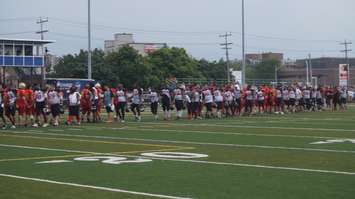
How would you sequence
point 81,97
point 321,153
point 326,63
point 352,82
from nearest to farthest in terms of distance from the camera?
point 321,153 → point 81,97 → point 352,82 → point 326,63

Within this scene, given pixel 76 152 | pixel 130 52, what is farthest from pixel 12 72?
pixel 76 152

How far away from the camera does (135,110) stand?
30906 millimetres

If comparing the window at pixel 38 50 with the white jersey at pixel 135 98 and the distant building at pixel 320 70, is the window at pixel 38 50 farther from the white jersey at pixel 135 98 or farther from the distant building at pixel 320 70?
the distant building at pixel 320 70

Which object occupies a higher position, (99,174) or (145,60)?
(145,60)

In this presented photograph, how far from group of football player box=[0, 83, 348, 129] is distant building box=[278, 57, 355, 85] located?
96.1m

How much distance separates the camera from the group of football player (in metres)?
26.2

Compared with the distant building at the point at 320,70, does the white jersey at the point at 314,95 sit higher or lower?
lower

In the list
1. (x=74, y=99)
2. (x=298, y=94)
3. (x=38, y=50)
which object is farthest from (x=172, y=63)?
(x=74, y=99)

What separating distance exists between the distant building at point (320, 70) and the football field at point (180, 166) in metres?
118

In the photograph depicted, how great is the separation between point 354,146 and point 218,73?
87.9m

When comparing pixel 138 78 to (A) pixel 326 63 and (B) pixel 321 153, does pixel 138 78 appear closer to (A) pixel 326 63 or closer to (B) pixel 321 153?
(B) pixel 321 153

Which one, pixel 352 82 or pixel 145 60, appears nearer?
pixel 145 60

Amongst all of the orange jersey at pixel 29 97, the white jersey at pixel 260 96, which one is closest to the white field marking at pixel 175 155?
the orange jersey at pixel 29 97

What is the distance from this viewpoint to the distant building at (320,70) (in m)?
139
